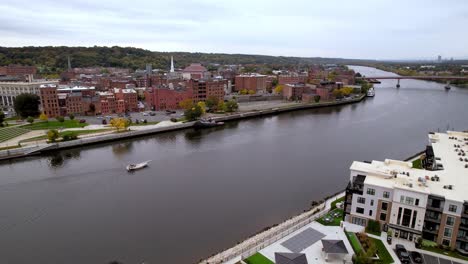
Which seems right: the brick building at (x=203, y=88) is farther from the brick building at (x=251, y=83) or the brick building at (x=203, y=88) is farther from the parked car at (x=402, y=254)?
the parked car at (x=402, y=254)

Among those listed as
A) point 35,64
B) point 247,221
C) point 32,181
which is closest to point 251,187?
point 247,221

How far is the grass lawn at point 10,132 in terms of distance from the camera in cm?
2328

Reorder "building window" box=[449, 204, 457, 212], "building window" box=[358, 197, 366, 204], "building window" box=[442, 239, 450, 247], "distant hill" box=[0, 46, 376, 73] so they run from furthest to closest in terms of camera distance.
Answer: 1. "distant hill" box=[0, 46, 376, 73]
2. "building window" box=[358, 197, 366, 204]
3. "building window" box=[442, 239, 450, 247]
4. "building window" box=[449, 204, 457, 212]

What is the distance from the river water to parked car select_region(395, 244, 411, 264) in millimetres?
4317

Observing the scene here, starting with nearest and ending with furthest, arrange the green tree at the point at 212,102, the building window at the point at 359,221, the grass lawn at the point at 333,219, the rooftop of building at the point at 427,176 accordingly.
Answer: the rooftop of building at the point at 427,176, the building window at the point at 359,221, the grass lawn at the point at 333,219, the green tree at the point at 212,102

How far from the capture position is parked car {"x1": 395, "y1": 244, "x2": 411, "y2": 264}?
8930mm

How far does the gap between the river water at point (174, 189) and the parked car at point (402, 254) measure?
432 centimetres

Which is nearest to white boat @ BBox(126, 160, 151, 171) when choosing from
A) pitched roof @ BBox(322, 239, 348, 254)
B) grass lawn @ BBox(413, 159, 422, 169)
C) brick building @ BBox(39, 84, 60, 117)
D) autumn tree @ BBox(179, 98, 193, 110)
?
pitched roof @ BBox(322, 239, 348, 254)

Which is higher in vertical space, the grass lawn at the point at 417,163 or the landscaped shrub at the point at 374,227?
the grass lawn at the point at 417,163

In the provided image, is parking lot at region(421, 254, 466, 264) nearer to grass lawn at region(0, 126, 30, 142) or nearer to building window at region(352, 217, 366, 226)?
building window at region(352, 217, 366, 226)

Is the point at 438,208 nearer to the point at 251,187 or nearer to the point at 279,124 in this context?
the point at 251,187

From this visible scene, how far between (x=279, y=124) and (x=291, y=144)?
8.29 metres

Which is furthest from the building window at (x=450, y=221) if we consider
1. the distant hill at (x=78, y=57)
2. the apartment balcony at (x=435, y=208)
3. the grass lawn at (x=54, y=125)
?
the distant hill at (x=78, y=57)

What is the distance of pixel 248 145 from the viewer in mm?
23453
